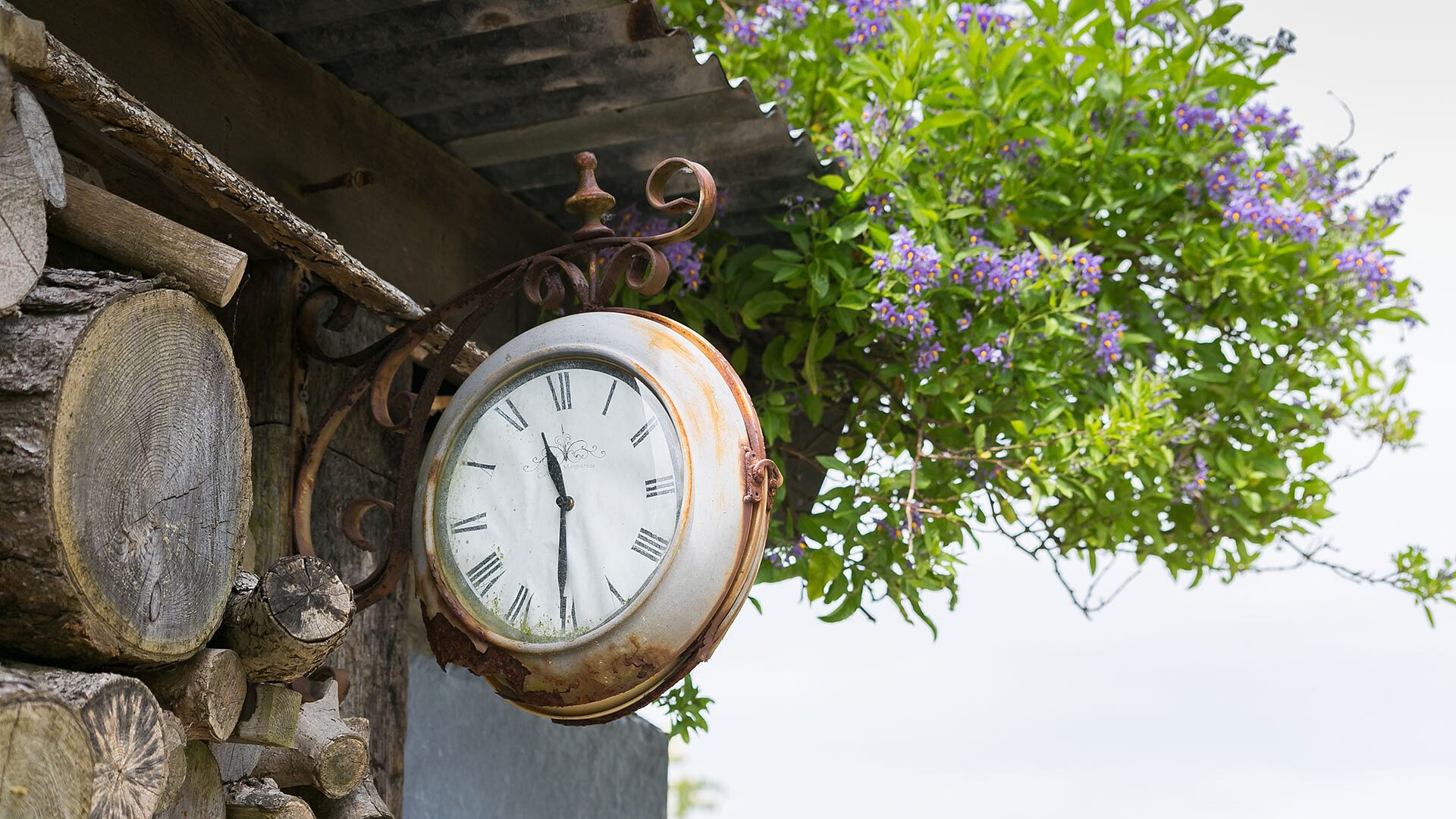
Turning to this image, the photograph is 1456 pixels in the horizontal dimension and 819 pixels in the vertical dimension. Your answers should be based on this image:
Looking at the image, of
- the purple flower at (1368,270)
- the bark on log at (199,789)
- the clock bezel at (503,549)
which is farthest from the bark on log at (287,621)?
the purple flower at (1368,270)

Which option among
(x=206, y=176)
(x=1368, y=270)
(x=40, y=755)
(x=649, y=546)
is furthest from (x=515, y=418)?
(x=1368, y=270)

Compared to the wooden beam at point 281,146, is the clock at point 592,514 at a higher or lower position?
lower

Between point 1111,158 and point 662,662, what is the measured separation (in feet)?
6.99

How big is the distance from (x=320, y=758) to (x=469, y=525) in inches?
15.9

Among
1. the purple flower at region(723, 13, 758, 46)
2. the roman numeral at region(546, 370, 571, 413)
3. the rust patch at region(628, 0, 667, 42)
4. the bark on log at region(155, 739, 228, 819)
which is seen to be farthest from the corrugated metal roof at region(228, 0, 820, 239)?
the bark on log at region(155, 739, 228, 819)

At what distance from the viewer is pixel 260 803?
81.2 inches

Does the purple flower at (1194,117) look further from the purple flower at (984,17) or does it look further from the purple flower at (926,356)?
the purple flower at (926,356)

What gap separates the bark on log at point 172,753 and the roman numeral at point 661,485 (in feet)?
2.23

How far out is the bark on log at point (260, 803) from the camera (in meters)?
2.05

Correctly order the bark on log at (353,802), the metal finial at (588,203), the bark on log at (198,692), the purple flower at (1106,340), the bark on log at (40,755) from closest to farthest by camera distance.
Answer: the bark on log at (40,755), the bark on log at (198,692), the bark on log at (353,802), the metal finial at (588,203), the purple flower at (1106,340)

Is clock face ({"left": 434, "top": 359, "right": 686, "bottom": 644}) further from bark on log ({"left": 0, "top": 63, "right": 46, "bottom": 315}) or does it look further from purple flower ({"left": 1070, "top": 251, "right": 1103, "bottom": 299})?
purple flower ({"left": 1070, "top": 251, "right": 1103, "bottom": 299})

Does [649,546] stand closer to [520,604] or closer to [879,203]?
[520,604]

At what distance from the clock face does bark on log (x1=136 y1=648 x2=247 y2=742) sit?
0.41 meters

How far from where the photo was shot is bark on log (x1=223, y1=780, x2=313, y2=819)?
6.73 ft
